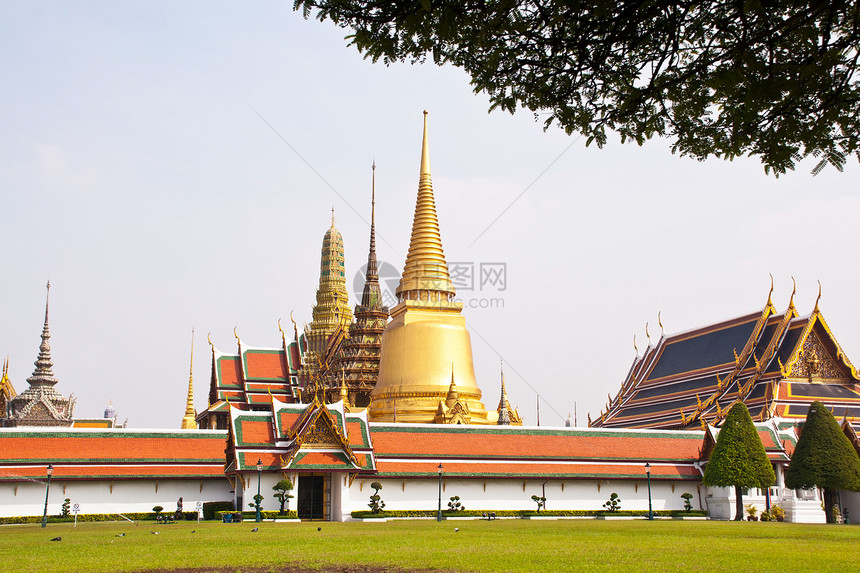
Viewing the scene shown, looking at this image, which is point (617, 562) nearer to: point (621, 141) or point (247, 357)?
point (621, 141)

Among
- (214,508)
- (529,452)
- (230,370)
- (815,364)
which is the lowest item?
(214,508)

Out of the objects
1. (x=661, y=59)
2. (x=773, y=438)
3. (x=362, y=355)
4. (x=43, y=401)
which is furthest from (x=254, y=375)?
(x=661, y=59)

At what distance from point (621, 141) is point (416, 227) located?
4109 centimetres

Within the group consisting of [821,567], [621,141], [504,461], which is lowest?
[821,567]

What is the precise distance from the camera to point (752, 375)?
126ft

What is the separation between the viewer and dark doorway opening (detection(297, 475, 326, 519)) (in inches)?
1123

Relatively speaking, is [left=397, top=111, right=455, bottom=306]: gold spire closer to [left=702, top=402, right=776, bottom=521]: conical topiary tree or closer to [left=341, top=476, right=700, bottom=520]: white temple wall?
[left=341, top=476, right=700, bottom=520]: white temple wall

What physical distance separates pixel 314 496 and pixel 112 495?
275 inches

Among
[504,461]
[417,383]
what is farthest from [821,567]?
[417,383]

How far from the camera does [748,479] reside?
28047mm

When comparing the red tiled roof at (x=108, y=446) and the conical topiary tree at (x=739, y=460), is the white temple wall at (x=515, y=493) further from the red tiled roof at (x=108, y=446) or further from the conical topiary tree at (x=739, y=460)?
the red tiled roof at (x=108, y=446)

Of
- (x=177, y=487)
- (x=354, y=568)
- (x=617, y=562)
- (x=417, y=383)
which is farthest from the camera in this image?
(x=417, y=383)

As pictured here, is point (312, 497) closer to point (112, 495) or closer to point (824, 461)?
point (112, 495)

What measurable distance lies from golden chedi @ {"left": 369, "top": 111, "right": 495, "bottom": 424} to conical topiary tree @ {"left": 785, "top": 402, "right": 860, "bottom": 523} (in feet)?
56.9
